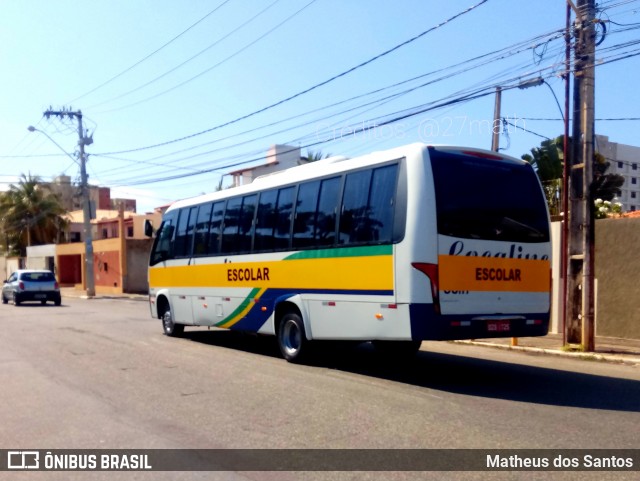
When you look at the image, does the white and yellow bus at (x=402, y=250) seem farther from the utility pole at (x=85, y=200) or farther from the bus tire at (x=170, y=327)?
the utility pole at (x=85, y=200)

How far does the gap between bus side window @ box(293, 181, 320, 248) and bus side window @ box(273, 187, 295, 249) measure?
0.20 metres

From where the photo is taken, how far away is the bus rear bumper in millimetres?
9469

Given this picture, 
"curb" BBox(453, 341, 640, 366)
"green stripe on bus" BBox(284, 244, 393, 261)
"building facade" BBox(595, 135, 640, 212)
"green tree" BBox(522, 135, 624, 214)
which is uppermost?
"building facade" BBox(595, 135, 640, 212)

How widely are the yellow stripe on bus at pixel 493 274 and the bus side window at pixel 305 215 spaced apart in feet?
8.96

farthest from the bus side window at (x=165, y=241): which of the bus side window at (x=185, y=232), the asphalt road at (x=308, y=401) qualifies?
the asphalt road at (x=308, y=401)

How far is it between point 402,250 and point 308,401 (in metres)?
2.36

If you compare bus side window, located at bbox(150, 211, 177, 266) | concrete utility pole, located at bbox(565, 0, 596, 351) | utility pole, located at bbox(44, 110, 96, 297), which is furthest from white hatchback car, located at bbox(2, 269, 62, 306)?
concrete utility pole, located at bbox(565, 0, 596, 351)

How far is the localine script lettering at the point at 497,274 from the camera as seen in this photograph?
9.94m

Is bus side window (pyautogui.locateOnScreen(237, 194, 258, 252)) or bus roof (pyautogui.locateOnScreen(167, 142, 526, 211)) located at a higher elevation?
bus roof (pyautogui.locateOnScreen(167, 142, 526, 211))

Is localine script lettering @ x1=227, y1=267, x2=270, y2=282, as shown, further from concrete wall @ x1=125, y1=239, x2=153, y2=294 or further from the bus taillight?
concrete wall @ x1=125, y1=239, x2=153, y2=294

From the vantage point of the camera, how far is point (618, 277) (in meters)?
15.2

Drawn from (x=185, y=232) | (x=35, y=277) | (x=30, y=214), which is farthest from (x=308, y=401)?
(x=30, y=214)

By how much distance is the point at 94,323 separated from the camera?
20.9m

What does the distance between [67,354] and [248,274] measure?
12.5 ft
